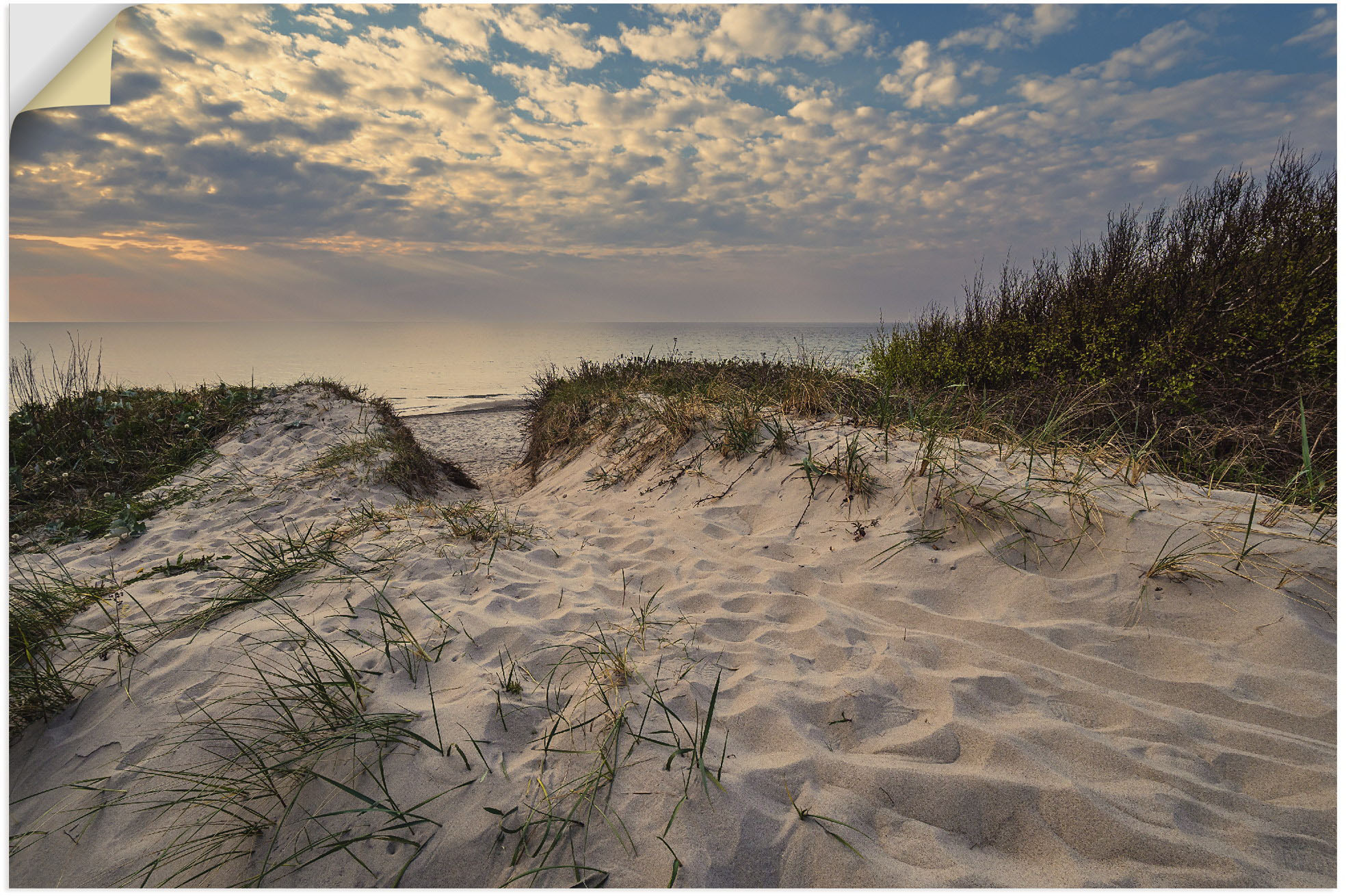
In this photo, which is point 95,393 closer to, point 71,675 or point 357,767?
point 71,675

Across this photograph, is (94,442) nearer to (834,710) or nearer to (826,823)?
(834,710)

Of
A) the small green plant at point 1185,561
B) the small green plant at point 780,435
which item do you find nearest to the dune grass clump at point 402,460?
the small green plant at point 780,435

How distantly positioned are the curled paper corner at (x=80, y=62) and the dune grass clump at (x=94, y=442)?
366 cm

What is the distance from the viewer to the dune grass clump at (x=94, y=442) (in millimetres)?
4641

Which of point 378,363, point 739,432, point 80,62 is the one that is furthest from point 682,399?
point 378,363

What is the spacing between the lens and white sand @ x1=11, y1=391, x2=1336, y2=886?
4.58 feet

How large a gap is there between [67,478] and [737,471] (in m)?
6.90

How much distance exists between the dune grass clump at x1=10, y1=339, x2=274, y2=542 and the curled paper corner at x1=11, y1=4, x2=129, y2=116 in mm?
3663

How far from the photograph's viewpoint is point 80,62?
1.73m

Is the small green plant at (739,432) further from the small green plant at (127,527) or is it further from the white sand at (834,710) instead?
the small green plant at (127,527)

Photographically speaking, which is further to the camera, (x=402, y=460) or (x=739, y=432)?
(x=402, y=460)

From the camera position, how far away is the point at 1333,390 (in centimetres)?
444

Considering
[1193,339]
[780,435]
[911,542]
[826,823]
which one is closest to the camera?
[826,823]

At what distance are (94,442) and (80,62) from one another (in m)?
6.58
